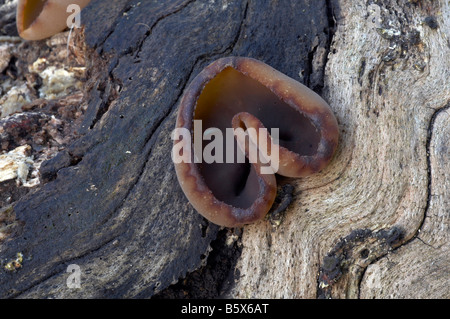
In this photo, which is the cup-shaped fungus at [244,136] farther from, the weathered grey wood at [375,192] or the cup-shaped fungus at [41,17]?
the cup-shaped fungus at [41,17]

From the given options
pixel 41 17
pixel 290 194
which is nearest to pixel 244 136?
pixel 290 194

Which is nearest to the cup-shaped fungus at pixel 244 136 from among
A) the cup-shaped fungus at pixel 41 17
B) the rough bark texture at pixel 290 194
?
the rough bark texture at pixel 290 194

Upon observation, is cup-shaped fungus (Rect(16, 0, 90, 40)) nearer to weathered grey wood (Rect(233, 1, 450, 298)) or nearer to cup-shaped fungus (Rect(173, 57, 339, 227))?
cup-shaped fungus (Rect(173, 57, 339, 227))

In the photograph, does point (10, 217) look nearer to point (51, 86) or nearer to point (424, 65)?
point (51, 86)

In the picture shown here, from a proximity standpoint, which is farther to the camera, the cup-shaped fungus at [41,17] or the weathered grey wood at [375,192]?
the cup-shaped fungus at [41,17]

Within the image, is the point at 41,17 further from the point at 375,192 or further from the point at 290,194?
the point at 375,192

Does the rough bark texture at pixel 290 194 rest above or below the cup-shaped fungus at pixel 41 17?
below
